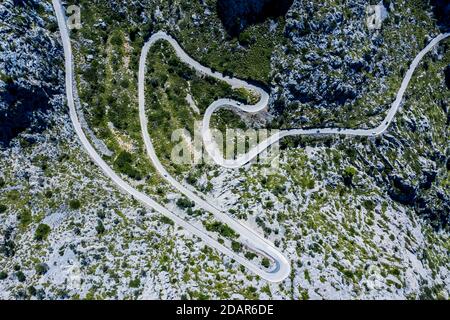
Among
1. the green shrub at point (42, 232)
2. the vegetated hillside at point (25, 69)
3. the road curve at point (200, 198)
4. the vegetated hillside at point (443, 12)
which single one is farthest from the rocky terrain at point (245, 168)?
the road curve at point (200, 198)

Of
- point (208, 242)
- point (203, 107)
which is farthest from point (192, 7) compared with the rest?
point (208, 242)

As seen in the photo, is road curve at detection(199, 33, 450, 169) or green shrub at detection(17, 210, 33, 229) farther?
road curve at detection(199, 33, 450, 169)

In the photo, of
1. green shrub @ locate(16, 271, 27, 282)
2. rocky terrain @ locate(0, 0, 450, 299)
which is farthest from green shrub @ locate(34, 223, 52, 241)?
green shrub @ locate(16, 271, 27, 282)

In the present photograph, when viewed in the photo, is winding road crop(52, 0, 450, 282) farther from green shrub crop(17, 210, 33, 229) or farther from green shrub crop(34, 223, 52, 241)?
green shrub crop(17, 210, 33, 229)

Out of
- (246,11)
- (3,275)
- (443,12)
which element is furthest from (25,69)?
(443,12)

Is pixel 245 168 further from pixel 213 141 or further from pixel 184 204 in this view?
pixel 184 204
